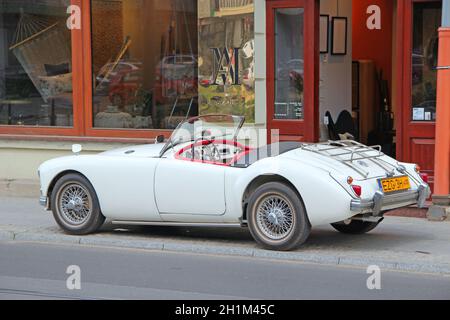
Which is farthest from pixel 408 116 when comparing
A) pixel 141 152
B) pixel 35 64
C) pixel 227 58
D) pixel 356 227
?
pixel 35 64

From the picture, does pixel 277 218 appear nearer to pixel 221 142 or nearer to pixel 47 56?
pixel 221 142

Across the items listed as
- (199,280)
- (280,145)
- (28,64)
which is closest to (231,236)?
(280,145)

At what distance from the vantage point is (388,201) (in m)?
9.38

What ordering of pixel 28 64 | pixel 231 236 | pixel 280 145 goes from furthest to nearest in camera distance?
pixel 28 64 < pixel 231 236 < pixel 280 145

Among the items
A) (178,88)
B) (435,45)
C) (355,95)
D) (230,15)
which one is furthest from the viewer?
(355,95)

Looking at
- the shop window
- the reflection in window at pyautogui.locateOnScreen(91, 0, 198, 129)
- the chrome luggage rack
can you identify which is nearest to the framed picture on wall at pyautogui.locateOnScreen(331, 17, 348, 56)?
the shop window

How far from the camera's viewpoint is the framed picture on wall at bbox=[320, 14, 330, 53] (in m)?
14.4

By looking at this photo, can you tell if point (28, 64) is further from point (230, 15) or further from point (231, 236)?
point (231, 236)

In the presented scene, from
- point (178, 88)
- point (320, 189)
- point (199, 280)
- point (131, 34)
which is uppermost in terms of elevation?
point (131, 34)

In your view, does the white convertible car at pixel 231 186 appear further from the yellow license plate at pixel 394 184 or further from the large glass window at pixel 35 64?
the large glass window at pixel 35 64

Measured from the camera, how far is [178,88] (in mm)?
14258

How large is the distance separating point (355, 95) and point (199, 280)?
8734 millimetres

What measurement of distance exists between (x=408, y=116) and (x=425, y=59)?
830 millimetres

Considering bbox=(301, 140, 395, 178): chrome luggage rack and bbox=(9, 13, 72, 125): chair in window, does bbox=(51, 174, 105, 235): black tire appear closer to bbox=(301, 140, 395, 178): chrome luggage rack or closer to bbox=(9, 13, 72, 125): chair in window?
bbox=(301, 140, 395, 178): chrome luggage rack
